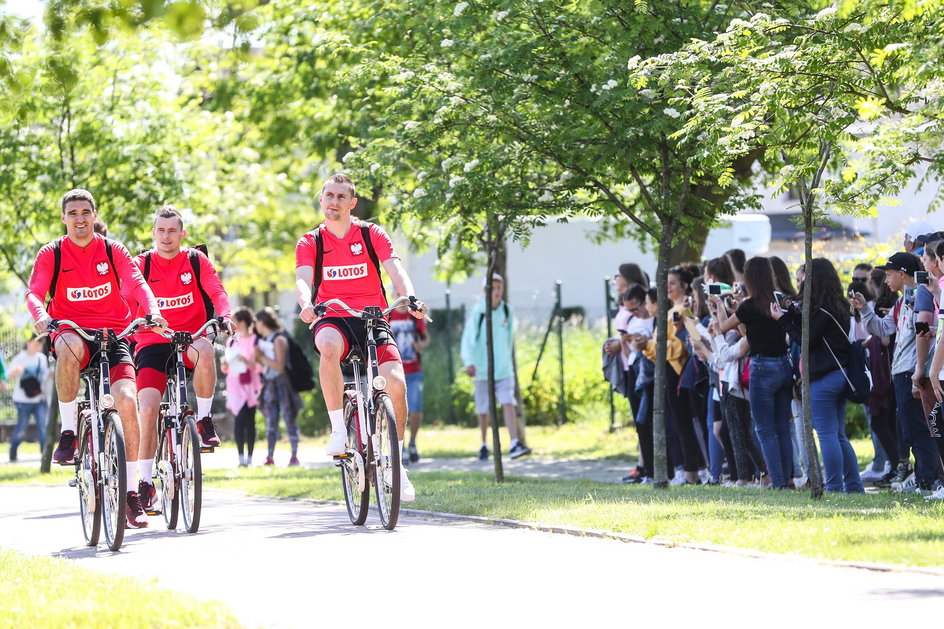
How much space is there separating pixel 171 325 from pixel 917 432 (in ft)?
18.8

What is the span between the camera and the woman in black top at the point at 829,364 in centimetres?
1138

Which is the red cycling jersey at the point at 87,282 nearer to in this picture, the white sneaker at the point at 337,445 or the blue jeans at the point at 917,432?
the white sneaker at the point at 337,445

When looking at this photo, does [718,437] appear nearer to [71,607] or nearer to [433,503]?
[433,503]

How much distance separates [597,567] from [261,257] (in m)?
30.8

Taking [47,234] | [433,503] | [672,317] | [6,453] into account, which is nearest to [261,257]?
[6,453]

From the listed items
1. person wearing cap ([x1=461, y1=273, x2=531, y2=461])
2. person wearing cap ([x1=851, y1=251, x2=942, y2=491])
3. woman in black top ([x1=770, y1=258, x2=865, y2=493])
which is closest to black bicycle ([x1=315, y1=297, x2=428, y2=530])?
woman in black top ([x1=770, y1=258, x2=865, y2=493])

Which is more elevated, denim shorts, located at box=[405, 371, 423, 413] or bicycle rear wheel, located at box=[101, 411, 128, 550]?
Answer: denim shorts, located at box=[405, 371, 423, 413]

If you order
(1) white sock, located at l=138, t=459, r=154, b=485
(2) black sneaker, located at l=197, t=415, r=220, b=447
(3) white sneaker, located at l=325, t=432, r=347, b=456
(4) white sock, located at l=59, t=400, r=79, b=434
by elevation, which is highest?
(4) white sock, located at l=59, t=400, r=79, b=434

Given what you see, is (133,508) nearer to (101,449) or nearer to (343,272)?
(101,449)

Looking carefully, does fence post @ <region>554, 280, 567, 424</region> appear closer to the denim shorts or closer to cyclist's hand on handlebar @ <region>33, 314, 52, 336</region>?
the denim shorts

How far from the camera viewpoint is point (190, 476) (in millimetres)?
9828

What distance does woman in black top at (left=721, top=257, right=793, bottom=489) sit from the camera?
39.2 ft

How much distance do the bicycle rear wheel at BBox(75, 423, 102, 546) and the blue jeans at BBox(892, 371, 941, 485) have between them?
6112mm

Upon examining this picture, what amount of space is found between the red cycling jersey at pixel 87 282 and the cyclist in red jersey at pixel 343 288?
1.15 metres
